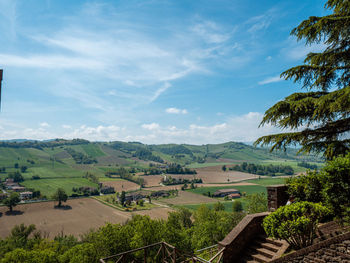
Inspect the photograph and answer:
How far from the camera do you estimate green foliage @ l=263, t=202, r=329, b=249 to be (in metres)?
7.19

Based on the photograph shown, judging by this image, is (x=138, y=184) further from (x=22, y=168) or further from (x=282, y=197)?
(x=282, y=197)

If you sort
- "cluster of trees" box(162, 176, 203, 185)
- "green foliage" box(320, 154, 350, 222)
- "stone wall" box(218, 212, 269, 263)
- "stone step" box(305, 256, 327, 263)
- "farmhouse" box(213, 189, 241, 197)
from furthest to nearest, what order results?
"cluster of trees" box(162, 176, 203, 185) < "farmhouse" box(213, 189, 241, 197) < "stone wall" box(218, 212, 269, 263) < "green foliage" box(320, 154, 350, 222) < "stone step" box(305, 256, 327, 263)

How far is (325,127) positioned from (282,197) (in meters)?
3.68

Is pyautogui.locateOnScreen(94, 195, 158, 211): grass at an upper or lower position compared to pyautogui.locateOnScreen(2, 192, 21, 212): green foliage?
lower

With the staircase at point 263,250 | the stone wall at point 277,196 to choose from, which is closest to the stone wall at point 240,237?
the staircase at point 263,250

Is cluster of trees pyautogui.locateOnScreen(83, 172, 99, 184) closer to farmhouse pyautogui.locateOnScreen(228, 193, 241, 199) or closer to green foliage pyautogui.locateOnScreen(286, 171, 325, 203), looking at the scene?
farmhouse pyautogui.locateOnScreen(228, 193, 241, 199)

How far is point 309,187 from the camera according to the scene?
8664mm

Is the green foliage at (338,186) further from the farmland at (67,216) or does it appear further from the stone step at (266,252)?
the farmland at (67,216)

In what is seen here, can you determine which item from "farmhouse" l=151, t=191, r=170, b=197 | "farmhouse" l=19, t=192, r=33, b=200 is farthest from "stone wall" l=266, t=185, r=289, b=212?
"farmhouse" l=19, t=192, r=33, b=200

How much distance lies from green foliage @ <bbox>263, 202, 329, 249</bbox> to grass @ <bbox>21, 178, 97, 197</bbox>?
114881 mm

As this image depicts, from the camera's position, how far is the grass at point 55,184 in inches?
4291

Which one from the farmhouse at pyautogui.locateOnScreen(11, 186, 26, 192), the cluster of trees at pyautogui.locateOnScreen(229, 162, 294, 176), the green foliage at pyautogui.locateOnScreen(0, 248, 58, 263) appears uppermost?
the green foliage at pyautogui.locateOnScreen(0, 248, 58, 263)

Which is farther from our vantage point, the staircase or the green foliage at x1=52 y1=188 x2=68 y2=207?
the green foliage at x1=52 y1=188 x2=68 y2=207

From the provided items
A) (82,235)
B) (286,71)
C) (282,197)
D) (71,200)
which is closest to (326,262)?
(282,197)
